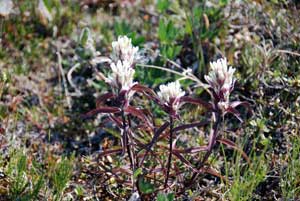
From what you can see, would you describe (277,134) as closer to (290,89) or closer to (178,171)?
(290,89)

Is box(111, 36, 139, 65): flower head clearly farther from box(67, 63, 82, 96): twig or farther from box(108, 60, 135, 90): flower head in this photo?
box(67, 63, 82, 96): twig

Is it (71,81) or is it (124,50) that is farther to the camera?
(71,81)

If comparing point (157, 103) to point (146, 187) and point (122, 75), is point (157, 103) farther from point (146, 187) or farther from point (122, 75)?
point (146, 187)

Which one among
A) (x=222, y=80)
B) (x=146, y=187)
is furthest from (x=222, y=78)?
(x=146, y=187)

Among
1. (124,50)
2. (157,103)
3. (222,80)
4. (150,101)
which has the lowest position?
(150,101)

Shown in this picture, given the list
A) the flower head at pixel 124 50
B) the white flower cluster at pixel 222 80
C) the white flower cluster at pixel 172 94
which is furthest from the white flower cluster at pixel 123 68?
the white flower cluster at pixel 222 80

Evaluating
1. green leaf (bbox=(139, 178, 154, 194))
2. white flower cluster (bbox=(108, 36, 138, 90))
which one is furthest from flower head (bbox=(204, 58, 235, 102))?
green leaf (bbox=(139, 178, 154, 194))

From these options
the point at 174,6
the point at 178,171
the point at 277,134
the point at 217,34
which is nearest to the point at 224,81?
the point at 178,171
